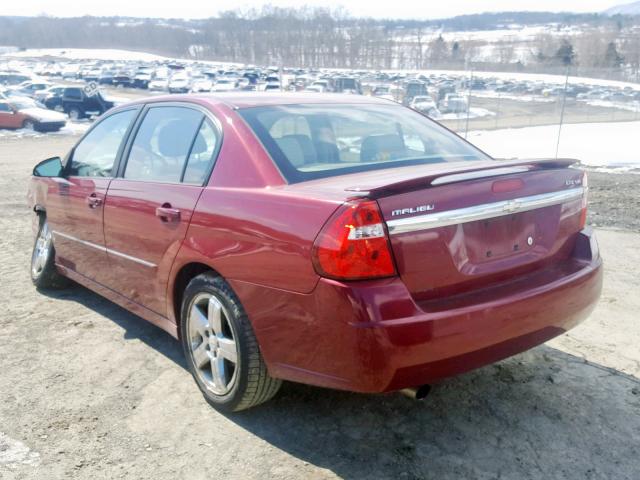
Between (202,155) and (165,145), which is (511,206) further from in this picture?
(165,145)

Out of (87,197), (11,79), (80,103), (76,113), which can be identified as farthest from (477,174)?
(11,79)

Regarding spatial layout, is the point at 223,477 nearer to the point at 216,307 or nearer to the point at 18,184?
the point at 216,307

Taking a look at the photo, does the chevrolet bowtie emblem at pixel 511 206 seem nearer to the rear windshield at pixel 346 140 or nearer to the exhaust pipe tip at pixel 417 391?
the rear windshield at pixel 346 140

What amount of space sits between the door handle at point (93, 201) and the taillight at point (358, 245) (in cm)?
220

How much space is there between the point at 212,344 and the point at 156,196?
3.02ft

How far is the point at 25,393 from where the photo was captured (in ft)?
11.8

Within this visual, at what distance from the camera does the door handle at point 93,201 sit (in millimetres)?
4180

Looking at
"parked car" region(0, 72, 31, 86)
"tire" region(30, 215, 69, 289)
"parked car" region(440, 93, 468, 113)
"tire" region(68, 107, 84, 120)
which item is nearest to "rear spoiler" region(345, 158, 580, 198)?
"tire" region(30, 215, 69, 289)

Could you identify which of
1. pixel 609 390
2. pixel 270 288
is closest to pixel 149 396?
pixel 270 288

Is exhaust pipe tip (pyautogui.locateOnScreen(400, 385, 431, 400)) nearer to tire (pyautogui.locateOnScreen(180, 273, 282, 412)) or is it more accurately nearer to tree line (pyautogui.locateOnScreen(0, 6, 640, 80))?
tire (pyautogui.locateOnScreen(180, 273, 282, 412))

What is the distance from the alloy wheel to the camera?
3191 millimetres

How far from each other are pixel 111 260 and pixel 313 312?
2011 millimetres

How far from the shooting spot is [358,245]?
8.29ft

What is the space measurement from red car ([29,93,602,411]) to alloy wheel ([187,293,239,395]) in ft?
0.04
